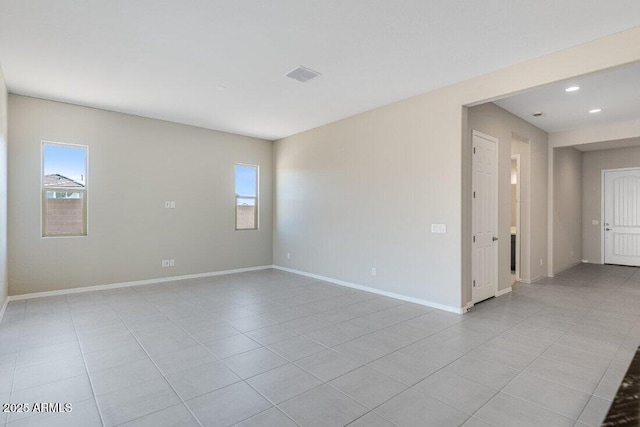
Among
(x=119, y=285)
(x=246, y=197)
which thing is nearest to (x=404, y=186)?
(x=246, y=197)

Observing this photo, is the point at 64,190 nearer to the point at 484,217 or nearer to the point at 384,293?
the point at 384,293

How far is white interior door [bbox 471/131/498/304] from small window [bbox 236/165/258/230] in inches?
184

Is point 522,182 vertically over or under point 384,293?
over

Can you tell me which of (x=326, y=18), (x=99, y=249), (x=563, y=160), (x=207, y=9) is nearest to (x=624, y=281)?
(x=563, y=160)

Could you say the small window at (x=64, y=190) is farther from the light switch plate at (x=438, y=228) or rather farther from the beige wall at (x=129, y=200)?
the light switch plate at (x=438, y=228)

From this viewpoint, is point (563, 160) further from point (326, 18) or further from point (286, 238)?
point (326, 18)

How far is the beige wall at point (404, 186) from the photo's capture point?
3.70m

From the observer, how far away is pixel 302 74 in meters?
3.91

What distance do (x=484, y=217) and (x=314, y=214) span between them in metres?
3.08

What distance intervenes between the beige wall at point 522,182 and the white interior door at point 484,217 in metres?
0.17

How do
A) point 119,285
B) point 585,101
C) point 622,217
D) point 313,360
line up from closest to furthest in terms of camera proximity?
1. point 313,360
2. point 585,101
3. point 119,285
4. point 622,217

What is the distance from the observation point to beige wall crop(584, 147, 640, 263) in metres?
7.95

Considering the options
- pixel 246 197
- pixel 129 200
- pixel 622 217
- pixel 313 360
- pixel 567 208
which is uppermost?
pixel 246 197

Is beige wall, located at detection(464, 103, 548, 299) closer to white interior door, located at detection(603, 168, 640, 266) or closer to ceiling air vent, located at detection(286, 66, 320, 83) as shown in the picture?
ceiling air vent, located at detection(286, 66, 320, 83)
